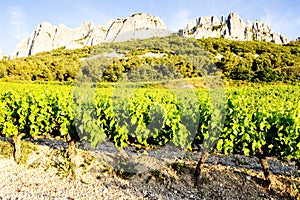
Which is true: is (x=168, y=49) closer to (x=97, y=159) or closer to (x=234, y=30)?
(x=97, y=159)

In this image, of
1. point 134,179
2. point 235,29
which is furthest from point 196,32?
point 134,179

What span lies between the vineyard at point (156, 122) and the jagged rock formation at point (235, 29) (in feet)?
316

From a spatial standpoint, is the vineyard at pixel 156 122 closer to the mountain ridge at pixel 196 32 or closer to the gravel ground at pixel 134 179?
the gravel ground at pixel 134 179

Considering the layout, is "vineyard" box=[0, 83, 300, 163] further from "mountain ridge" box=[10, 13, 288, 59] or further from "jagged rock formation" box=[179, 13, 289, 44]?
"jagged rock formation" box=[179, 13, 289, 44]

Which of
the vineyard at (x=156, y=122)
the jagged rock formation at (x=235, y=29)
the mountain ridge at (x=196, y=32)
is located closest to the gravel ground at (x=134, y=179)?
the vineyard at (x=156, y=122)

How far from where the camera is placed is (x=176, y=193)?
572 centimetres

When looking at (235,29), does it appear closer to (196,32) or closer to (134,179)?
(196,32)

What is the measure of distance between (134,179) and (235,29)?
109 metres

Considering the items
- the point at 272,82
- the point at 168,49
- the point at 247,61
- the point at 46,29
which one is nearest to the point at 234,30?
the point at 247,61

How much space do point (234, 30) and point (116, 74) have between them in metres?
102

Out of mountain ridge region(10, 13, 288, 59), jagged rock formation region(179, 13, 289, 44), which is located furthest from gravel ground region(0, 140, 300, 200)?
jagged rock formation region(179, 13, 289, 44)

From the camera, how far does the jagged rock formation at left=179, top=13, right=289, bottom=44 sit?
333ft

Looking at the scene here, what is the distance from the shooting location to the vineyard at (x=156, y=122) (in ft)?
18.0

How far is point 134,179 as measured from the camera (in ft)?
19.9
